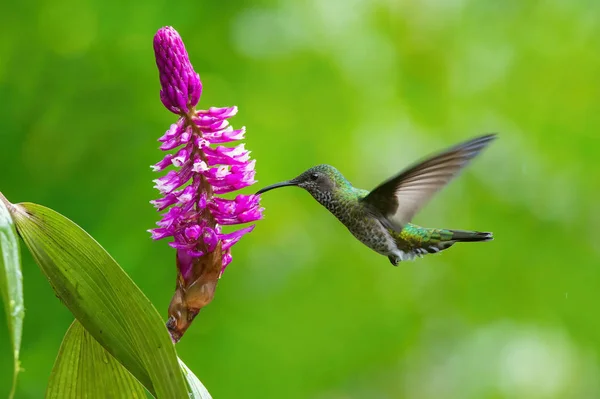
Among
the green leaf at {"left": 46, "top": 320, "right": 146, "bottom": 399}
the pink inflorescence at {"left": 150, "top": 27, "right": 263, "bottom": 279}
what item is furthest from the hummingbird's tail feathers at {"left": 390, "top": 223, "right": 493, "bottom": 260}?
the green leaf at {"left": 46, "top": 320, "right": 146, "bottom": 399}

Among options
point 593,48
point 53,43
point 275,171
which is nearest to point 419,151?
point 275,171

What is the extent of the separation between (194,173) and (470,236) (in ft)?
2.39

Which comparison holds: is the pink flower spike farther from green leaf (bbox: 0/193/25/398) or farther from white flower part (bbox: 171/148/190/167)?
green leaf (bbox: 0/193/25/398)

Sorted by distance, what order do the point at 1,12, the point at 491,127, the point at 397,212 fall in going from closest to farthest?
1. the point at 397,212
2. the point at 1,12
3. the point at 491,127

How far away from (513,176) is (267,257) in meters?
0.88

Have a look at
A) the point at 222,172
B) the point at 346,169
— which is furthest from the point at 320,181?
the point at 346,169

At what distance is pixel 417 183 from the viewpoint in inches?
53.4

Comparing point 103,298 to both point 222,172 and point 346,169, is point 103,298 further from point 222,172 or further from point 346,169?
point 346,169

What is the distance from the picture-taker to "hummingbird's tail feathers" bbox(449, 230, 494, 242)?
58.5 inches

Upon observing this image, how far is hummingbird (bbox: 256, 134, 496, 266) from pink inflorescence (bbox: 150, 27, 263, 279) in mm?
311

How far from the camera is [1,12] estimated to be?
214 cm

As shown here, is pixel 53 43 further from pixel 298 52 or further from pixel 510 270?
pixel 510 270

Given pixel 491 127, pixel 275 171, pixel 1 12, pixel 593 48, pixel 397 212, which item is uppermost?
pixel 593 48

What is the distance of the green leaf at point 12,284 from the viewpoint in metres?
0.73
